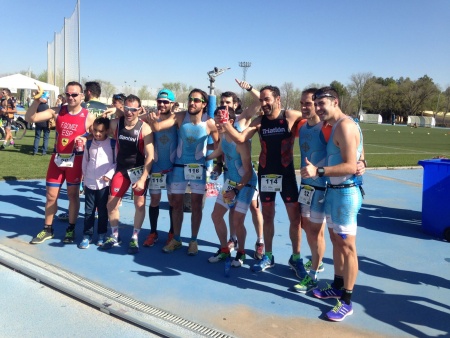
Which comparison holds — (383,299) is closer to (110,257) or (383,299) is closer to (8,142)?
(110,257)

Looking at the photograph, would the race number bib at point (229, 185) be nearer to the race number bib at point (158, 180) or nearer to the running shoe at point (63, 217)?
the race number bib at point (158, 180)

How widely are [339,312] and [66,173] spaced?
3773mm

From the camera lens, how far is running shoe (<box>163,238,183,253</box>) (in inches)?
203

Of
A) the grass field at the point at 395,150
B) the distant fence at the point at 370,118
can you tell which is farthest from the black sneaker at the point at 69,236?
the distant fence at the point at 370,118

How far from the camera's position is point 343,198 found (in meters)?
Result: 3.63

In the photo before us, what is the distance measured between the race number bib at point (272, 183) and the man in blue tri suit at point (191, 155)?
3.04 ft

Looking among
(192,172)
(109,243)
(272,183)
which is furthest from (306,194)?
(109,243)

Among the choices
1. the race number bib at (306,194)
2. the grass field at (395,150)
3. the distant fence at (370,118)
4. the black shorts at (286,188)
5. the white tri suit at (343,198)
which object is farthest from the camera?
the distant fence at (370,118)

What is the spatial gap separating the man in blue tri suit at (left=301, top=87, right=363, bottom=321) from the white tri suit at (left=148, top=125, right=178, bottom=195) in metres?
2.11

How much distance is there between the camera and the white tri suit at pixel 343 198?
3.61 metres

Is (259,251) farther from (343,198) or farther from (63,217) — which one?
(63,217)

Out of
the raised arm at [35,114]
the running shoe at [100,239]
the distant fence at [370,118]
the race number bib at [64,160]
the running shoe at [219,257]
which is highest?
the distant fence at [370,118]

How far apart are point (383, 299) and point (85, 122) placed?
164 inches

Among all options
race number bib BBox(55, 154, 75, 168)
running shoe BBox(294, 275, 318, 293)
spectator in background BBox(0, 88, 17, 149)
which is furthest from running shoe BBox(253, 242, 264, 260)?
spectator in background BBox(0, 88, 17, 149)
